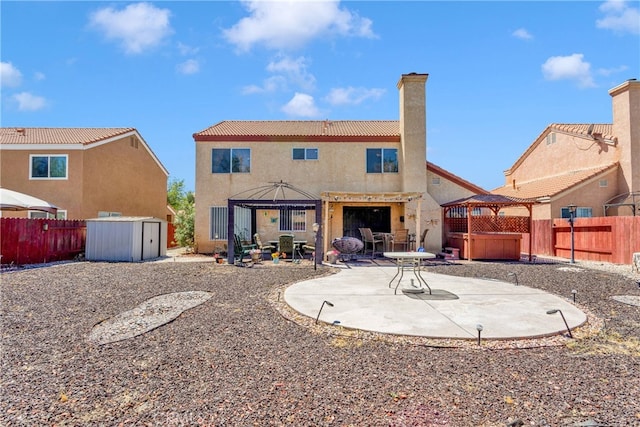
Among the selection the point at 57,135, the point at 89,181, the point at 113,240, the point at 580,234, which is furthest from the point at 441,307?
the point at 57,135

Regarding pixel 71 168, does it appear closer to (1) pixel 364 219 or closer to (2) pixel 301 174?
(2) pixel 301 174

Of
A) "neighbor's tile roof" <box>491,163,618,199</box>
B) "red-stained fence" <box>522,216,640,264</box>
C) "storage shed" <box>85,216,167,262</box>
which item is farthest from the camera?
"neighbor's tile roof" <box>491,163,618,199</box>

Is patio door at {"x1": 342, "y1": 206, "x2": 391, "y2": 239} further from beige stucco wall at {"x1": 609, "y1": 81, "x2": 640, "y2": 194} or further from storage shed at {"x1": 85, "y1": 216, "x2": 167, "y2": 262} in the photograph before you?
beige stucco wall at {"x1": 609, "y1": 81, "x2": 640, "y2": 194}

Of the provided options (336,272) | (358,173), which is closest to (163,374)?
(336,272)

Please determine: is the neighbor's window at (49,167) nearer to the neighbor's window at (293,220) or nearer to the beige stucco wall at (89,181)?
the beige stucco wall at (89,181)

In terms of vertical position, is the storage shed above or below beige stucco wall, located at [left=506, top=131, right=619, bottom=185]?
below

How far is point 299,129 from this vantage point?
18156 mm

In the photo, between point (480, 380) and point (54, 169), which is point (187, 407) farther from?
point (54, 169)

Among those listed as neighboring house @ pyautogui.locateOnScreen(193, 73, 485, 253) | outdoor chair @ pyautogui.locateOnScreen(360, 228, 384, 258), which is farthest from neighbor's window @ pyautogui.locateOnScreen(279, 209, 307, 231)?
outdoor chair @ pyautogui.locateOnScreen(360, 228, 384, 258)

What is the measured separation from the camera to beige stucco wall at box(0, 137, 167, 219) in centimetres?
1683

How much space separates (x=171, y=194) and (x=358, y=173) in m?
29.0

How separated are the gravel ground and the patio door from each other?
435 inches

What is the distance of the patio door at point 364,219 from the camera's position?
17.2 meters

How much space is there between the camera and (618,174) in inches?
726
